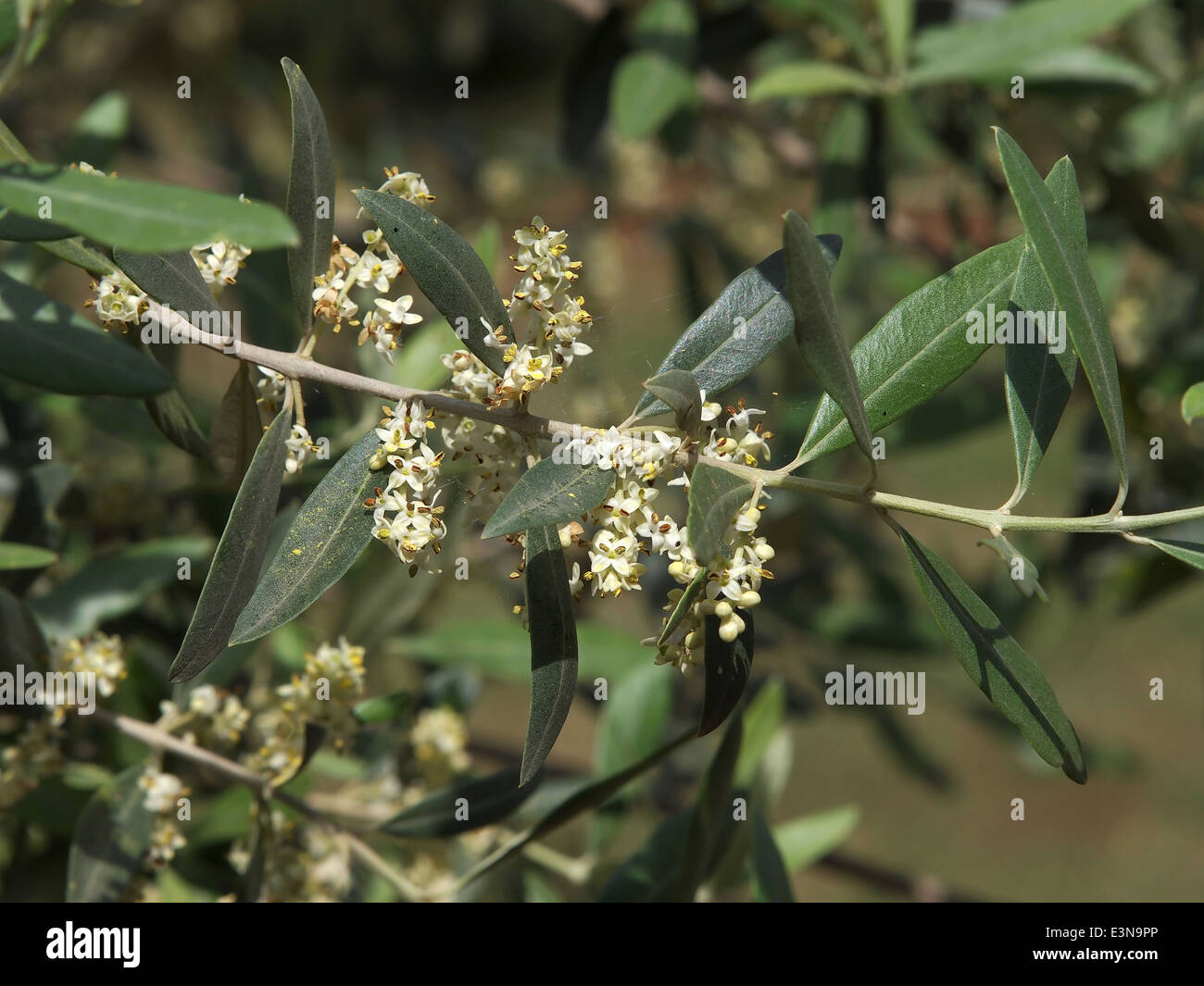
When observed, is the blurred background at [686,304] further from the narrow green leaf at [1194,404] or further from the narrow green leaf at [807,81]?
the narrow green leaf at [1194,404]

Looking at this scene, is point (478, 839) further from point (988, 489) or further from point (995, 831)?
point (988, 489)

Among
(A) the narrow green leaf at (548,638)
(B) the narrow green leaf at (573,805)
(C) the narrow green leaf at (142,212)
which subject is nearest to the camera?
→ (C) the narrow green leaf at (142,212)

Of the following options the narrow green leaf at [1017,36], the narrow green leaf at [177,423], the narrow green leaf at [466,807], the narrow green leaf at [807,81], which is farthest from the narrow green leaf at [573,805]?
the narrow green leaf at [1017,36]

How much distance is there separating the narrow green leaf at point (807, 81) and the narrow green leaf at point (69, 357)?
1.19m

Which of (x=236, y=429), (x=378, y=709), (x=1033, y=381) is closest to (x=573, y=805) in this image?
(x=378, y=709)

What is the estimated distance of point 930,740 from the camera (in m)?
5.54

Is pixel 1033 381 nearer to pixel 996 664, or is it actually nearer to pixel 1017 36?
pixel 996 664

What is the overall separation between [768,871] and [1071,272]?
89cm

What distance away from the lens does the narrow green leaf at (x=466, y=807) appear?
137 cm

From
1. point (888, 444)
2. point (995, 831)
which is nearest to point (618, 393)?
point (888, 444)

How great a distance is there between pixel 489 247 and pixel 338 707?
74 centimetres

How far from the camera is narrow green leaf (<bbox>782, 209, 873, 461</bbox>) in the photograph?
0.86 meters

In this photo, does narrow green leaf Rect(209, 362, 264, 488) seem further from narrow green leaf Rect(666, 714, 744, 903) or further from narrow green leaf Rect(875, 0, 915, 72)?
narrow green leaf Rect(875, 0, 915, 72)

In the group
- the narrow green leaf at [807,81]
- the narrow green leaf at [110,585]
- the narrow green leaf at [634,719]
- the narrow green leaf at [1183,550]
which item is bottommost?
the narrow green leaf at [634,719]
